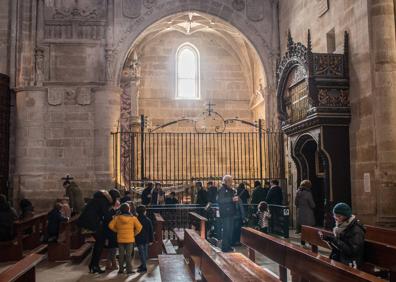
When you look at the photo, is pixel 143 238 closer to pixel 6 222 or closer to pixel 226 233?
pixel 226 233

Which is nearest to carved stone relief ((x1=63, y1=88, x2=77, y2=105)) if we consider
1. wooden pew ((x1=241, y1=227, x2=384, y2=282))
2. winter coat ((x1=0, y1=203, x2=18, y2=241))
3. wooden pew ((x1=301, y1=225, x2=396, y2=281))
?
winter coat ((x1=0, y1=203, x2=18, y2=241))

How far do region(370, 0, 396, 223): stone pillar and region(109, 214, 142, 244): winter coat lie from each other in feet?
17.3

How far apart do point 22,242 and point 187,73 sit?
15.1 metres

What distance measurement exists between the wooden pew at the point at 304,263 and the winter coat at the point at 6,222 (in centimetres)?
532

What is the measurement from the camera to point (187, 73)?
25.0 m

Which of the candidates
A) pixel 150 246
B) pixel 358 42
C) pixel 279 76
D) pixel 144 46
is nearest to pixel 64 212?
pixel 150 246

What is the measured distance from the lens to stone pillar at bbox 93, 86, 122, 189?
16672 mm

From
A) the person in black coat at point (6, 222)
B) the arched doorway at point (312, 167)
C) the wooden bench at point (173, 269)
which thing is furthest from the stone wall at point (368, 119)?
the person in black coat at point (6, 222)

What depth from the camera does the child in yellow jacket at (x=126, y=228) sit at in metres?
8.70

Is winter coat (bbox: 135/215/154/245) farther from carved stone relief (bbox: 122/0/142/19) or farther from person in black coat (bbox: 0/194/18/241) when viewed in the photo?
carved stone relief (bbox: 122/0/142/19)

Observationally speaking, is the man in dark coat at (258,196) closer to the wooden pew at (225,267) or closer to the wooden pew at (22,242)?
the wooden pew at (22,242)

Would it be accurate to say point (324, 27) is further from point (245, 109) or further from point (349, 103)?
point (245, 109)

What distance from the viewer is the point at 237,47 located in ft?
→ 81.1

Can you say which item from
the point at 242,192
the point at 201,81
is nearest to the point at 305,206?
the point at 242,192
